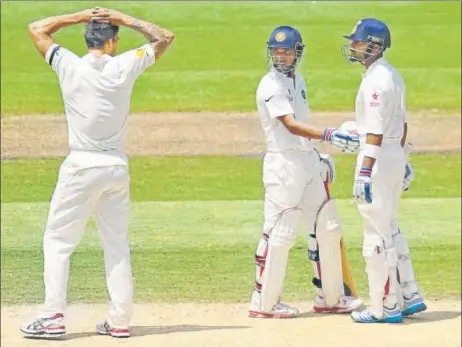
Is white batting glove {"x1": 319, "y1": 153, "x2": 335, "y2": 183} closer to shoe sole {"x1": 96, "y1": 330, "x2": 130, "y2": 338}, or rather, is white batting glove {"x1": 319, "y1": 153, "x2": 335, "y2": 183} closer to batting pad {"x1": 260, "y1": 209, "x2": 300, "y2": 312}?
batting pad {"x1": 260, "y1": 209, "x2": 300, "y2": 312}

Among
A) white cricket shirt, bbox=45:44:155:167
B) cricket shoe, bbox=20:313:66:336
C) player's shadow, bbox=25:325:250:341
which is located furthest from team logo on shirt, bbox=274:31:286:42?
cricket shoe, bbox=20:313:66:336

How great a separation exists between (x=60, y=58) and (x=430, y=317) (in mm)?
2885

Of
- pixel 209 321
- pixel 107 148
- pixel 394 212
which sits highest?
pixel 107 148

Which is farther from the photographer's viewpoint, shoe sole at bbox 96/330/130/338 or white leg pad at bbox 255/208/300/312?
white leg pad at bbox 255/208/300/312

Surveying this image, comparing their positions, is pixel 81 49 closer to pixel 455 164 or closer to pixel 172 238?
pixel 455 164

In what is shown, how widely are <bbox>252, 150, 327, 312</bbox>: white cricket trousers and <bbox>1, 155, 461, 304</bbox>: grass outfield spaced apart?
741 mm

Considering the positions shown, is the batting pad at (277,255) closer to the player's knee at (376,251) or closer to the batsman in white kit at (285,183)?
the batsman in white kit at (285,183)

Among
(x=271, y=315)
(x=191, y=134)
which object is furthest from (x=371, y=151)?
(x=191, y=134)

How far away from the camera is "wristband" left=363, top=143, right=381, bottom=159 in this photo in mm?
7906

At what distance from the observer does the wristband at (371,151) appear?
25.9ft

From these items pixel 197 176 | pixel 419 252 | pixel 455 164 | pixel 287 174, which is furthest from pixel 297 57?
pixel 455 164

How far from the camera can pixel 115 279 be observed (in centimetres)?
769

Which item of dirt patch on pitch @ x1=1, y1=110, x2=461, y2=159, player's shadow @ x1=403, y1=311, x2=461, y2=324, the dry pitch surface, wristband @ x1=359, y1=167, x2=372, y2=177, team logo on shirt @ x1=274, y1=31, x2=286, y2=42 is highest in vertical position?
team logo on shirt @ x1=274, y1=31, x2=286, y2=42

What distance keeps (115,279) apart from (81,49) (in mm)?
12585
